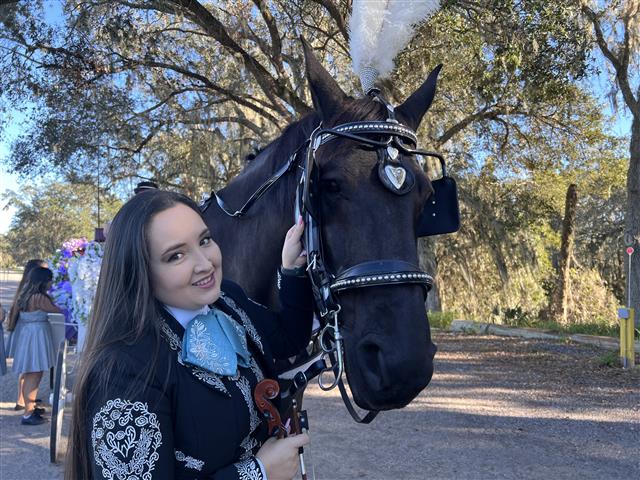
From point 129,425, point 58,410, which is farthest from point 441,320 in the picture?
point 129,425

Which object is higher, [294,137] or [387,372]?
[294,137]

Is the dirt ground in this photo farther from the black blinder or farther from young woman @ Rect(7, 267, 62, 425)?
the black blinder

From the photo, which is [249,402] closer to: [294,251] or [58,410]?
[294,251]

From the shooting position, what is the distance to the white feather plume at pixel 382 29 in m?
2.32

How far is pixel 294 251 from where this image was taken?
203cm

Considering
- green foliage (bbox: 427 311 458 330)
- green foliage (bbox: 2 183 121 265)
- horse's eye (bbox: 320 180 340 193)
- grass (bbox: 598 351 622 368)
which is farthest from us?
green foliage (bbox: 2 183 121 265)

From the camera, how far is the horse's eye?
180 cm

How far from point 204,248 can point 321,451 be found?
13.7 ft

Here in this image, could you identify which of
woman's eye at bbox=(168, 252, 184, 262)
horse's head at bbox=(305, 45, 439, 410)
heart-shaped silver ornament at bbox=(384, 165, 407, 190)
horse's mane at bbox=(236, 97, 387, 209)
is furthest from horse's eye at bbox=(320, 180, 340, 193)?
woman's eye at bbox=(168, 252, 184, 262)

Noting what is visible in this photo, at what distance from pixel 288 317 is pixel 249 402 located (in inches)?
23.2

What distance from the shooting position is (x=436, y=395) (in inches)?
295

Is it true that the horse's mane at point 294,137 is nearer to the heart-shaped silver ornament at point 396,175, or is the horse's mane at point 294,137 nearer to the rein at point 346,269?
the rein at point 346,269

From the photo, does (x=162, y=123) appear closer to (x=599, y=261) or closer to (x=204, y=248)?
(x=204, y=248)

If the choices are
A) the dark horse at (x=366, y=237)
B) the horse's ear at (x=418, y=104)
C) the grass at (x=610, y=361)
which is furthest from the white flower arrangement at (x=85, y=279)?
the grass at (x=610, y=361)
